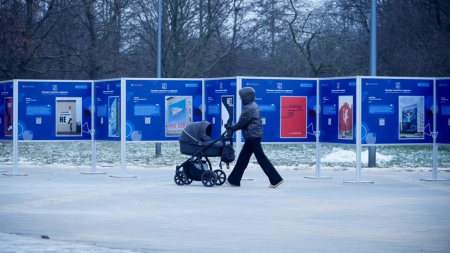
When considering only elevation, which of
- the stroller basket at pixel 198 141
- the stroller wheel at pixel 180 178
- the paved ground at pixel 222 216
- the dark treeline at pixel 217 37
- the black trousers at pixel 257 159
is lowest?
the paved ground at pixel 222 216

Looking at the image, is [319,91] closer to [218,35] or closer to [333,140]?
[333,140]

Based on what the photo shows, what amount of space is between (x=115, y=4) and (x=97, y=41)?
2455 millimetres

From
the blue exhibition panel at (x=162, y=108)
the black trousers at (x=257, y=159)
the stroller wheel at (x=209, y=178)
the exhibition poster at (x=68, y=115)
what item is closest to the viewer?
the black trousers at (x=257, y=159)

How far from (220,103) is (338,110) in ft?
8.12

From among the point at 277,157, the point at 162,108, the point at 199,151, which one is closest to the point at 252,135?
the point at 199,151

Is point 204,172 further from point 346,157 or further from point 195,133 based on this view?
point 346,157

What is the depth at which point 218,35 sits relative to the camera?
116 feet

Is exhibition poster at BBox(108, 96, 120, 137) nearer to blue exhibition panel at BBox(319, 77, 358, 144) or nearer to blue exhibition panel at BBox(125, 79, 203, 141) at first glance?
blue exhibition panel at BBox(125, 79, 203, 141)

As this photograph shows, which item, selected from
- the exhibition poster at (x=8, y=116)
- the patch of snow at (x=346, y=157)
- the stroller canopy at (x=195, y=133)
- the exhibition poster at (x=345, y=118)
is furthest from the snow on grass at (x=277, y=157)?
the stroller canopy at (x=195, y=133)

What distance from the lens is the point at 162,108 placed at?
1686cm

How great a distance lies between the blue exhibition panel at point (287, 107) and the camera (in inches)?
641

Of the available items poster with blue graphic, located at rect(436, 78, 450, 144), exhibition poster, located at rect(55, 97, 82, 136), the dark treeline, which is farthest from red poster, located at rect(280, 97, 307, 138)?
the dark treeline

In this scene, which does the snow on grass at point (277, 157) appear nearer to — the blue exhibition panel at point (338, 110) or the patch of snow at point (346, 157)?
the patch of snow at point (346, 157)

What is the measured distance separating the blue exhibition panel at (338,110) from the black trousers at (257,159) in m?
2.17
